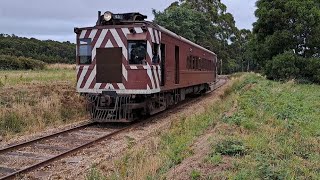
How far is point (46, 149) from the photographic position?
921cm

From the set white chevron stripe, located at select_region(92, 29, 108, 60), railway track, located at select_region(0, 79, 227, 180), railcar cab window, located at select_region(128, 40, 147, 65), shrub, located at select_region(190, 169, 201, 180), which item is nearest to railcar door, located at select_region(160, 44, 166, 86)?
railcar cab window, located at select_region(128, 40, 147, 65)

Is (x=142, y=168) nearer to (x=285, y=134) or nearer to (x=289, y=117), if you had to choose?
(x=285, y=134)

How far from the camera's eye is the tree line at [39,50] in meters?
58.2

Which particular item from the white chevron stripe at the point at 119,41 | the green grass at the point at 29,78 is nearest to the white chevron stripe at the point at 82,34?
the white chevron stripe at the point at 119,41

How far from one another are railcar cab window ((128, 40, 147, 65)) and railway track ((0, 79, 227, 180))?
6.86 feet

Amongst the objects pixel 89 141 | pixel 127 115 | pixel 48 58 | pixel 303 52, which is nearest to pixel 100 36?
pixel 127 115

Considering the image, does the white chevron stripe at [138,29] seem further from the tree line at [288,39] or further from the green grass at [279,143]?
the tree line at [288,39]

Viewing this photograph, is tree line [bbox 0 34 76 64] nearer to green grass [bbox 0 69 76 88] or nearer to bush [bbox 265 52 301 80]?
green grass [bbox 0 69 76 88]

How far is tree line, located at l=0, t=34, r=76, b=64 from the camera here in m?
58.2

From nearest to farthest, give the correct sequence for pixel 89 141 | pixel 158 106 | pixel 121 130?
pixel 89 141, pixel 121 130, pixel 158 106

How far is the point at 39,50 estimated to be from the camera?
209 feet

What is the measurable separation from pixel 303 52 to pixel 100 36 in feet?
60.8

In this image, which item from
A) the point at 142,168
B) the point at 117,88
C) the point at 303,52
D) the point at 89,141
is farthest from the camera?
the point at 303,52

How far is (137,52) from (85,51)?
72.7 inches
